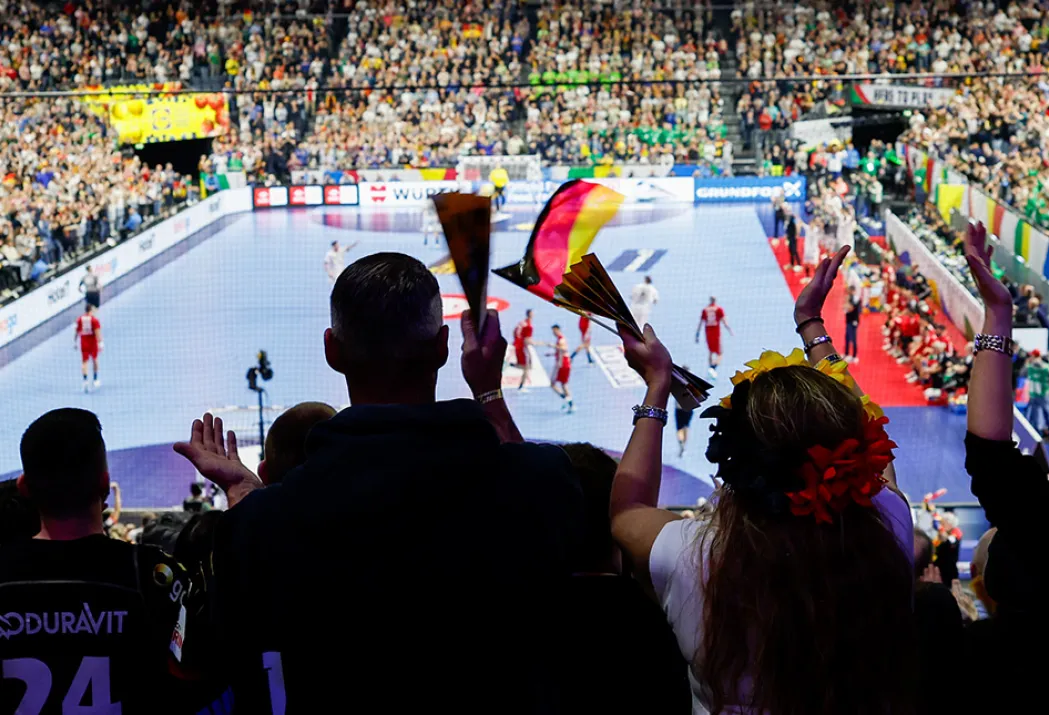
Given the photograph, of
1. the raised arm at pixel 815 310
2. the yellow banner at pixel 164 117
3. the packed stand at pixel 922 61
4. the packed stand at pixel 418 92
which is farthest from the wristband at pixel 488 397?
the packed stand at pixel 418 92

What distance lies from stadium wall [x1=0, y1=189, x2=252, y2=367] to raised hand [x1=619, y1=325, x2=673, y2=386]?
14.0 metres

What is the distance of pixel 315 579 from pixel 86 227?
17.6 m

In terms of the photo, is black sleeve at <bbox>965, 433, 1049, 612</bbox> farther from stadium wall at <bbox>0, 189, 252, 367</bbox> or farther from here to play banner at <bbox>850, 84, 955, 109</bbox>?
here to play banner at <bbox>850, 84, 955, 109</bbox>

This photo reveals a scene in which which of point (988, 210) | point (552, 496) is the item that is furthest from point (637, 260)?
point (552, 496)

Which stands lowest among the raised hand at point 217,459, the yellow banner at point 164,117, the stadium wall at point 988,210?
the stadium wall at point 988,210

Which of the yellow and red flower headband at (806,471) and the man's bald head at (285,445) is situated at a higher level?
the yellow and red flower headband at (806,471)

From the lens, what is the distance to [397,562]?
1.66 m

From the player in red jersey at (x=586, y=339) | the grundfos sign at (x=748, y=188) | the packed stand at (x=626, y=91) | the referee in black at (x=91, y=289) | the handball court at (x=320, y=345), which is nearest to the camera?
the handball court at (x=320, y=345)

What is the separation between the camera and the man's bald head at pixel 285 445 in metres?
2.52

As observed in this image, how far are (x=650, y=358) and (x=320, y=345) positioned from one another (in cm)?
1347

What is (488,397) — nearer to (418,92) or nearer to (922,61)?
(418,92)

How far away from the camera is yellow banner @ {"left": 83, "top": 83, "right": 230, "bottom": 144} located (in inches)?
851

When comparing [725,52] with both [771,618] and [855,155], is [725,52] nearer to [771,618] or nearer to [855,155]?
[855,155]

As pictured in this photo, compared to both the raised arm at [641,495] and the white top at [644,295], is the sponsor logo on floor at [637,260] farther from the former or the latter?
the raised arm at [641,495]
